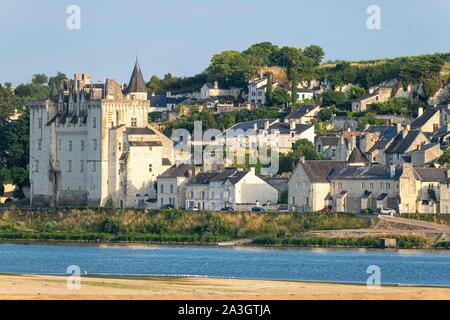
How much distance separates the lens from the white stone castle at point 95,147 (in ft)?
349

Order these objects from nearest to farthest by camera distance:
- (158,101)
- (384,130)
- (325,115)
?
1. (384,130)
2. (325,115)
3. (158,101)

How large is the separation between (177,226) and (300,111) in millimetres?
29568

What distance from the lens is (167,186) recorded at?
4131 inches

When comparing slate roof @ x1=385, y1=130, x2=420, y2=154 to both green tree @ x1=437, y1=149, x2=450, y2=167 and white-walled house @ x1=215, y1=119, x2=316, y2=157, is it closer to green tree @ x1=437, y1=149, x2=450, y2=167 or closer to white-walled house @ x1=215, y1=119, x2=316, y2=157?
green tree @ x1=437, y1=149, x2=450, y2=167

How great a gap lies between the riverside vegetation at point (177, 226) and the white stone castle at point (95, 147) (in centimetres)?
320

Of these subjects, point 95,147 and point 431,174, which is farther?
point 95,147

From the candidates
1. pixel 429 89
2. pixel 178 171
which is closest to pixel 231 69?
pixel 429 89

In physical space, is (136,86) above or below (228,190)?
above

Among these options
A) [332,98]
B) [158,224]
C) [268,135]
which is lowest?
[158,224]

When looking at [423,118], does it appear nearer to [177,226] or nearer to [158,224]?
[177,226]

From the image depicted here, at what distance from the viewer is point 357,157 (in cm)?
10338

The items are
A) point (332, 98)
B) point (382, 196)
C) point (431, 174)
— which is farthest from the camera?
point (332, 98)
